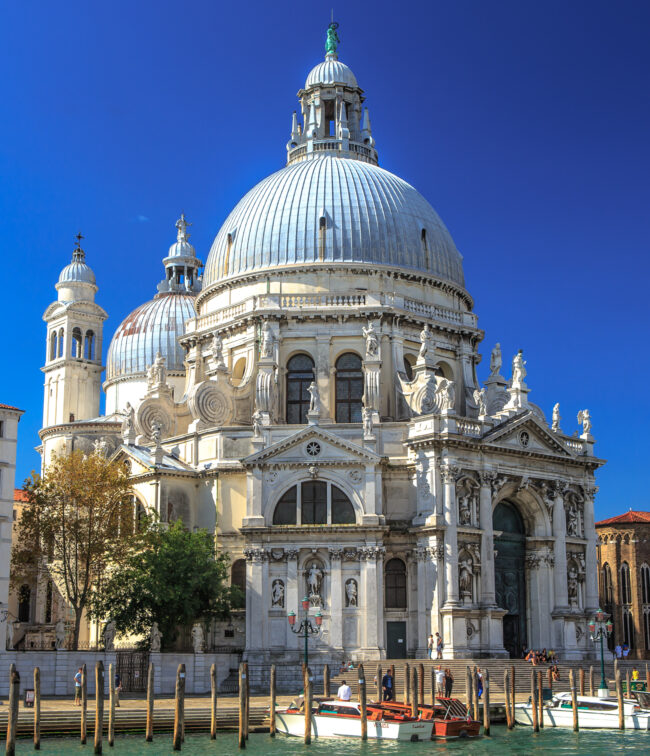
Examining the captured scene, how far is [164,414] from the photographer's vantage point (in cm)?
6006

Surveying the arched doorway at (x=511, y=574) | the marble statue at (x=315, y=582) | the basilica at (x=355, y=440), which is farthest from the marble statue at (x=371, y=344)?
the marble statue at (x=315, y=582)

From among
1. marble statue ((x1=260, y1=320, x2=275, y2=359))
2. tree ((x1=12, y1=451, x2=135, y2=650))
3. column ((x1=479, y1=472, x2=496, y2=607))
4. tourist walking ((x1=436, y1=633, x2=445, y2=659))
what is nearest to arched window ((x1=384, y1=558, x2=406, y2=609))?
tourist walking ((x1=436, y1=633, x2=445, y2=659))

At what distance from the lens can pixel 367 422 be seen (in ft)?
171

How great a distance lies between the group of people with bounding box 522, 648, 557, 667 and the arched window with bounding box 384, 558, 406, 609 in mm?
5774

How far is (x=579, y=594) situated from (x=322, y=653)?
541 inches

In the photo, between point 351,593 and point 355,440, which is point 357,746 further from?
point 355,440

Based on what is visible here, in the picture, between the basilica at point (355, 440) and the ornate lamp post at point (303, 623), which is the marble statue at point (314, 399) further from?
the ornate lamp post at point (303, 623)

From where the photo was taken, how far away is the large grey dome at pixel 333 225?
59.5 metres

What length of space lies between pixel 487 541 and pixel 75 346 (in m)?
33.8

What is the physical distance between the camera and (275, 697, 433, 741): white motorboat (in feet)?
113

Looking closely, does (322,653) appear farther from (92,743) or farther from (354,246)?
(354,246)

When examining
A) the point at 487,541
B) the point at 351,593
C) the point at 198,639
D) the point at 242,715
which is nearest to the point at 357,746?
the point at 242,715

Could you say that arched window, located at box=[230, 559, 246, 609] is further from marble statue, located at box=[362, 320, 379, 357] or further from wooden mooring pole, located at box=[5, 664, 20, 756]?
wooden mooring pole, located at box=[5, 664, 20, 756]

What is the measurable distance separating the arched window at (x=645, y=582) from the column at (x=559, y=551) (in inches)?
849
